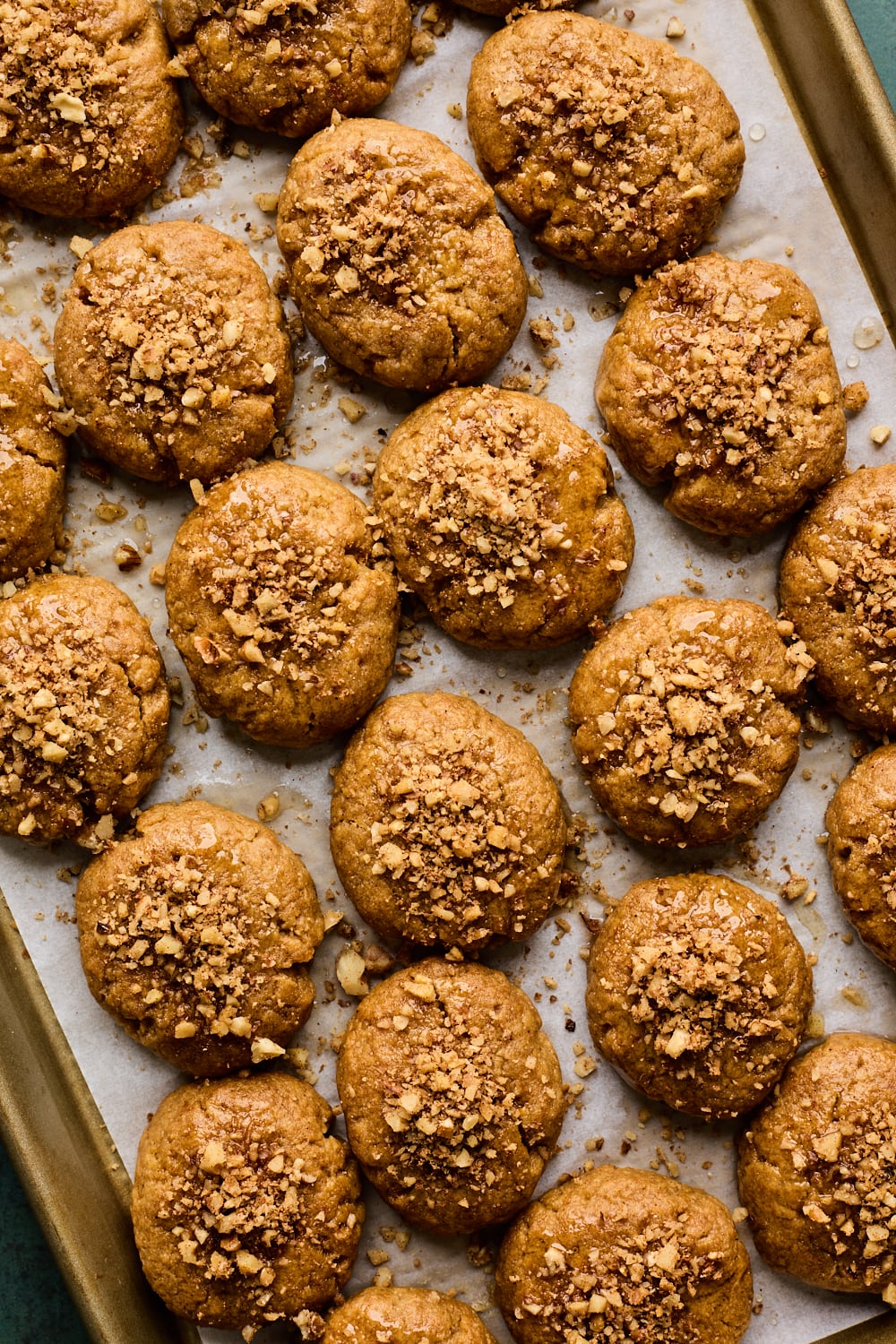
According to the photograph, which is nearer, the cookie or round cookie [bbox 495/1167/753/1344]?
round cookie [bbox 495/1167/753/1344]

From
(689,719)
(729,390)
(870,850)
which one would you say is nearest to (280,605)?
(689,719)

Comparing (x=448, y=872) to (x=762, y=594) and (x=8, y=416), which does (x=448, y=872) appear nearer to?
(x=762, y=594)

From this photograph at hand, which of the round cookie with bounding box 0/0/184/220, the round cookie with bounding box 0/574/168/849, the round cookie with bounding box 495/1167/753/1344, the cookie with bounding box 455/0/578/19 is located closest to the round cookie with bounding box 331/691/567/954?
the round cookie with bounding box 0/574/168/849

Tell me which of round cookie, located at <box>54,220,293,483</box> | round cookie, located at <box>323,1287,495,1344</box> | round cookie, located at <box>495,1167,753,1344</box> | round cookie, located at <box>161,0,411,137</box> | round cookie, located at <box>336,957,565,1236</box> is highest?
round cookie, located at <box>161,0,411,137</box>

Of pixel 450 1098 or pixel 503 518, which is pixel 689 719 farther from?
pixel 450 1098

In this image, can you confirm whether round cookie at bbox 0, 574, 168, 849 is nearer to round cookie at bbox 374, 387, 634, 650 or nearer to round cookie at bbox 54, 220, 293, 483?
round cookie at bbox 54, 220, 293, 483

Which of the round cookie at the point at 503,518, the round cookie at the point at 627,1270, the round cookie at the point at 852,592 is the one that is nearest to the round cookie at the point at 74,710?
the round cookie at the point at 503,518
